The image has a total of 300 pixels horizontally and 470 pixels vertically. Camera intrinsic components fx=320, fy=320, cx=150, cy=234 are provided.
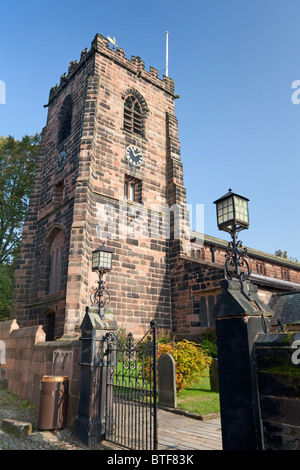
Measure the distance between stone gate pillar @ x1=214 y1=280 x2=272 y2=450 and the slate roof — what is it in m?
11.4

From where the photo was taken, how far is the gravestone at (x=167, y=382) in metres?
8.22

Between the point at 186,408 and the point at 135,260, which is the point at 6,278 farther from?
the point at 186,408

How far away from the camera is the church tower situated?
49.6 feet

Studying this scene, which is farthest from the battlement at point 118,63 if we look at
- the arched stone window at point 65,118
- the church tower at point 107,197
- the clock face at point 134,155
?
the clock face at point 134,155

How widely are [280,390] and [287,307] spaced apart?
12907 mm

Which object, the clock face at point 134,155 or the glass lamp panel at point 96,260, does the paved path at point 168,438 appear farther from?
the clock face at point 134,155

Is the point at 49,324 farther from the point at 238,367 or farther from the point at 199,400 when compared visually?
the point at 238,367

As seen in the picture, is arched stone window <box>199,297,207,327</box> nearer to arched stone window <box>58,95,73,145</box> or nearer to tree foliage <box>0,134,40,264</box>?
arched stone window <box>58,95,73,145</box>

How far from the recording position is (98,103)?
56.6ft

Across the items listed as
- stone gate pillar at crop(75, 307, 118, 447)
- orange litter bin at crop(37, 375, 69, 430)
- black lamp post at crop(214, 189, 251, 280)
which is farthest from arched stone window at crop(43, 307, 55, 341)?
black lamp post at crop(214, 189, 251, 280)

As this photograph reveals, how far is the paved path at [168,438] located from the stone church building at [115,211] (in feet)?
20.1

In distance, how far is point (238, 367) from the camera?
3721mm

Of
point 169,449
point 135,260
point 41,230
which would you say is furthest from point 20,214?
point 169,449
